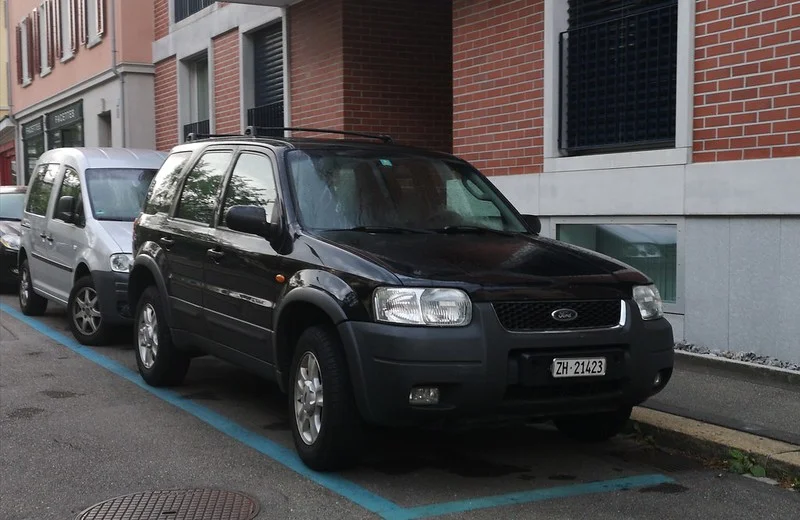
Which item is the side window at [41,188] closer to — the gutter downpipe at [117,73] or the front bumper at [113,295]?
the front bumper at [113,295]

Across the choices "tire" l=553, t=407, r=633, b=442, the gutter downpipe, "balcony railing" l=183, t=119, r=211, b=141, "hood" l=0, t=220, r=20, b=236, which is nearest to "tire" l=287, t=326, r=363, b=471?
"tire" l=553, t=407, r=633, b=442

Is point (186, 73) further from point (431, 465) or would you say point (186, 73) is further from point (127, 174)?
point (431, 465)

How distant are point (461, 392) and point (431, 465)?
958 millimetres

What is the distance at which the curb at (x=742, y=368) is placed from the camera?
730 cm

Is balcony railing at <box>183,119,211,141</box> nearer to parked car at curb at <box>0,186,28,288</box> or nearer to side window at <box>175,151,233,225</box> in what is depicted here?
parked car at curb at <box>0,186,28,288</box>

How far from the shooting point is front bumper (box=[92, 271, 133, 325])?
933 cm

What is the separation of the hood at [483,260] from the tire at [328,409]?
1.75 ft

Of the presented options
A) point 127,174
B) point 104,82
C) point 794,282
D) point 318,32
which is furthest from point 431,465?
point 104,82

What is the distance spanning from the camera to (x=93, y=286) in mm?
9547

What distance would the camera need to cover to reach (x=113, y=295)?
9336 mm

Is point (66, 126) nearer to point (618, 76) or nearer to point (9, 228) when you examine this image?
point (9, 228)

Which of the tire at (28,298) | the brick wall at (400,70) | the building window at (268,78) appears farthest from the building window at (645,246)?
the building window at (268,78)

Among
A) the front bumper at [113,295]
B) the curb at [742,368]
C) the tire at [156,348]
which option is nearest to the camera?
the curb at [742,368]

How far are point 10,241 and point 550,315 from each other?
11.3 metres
